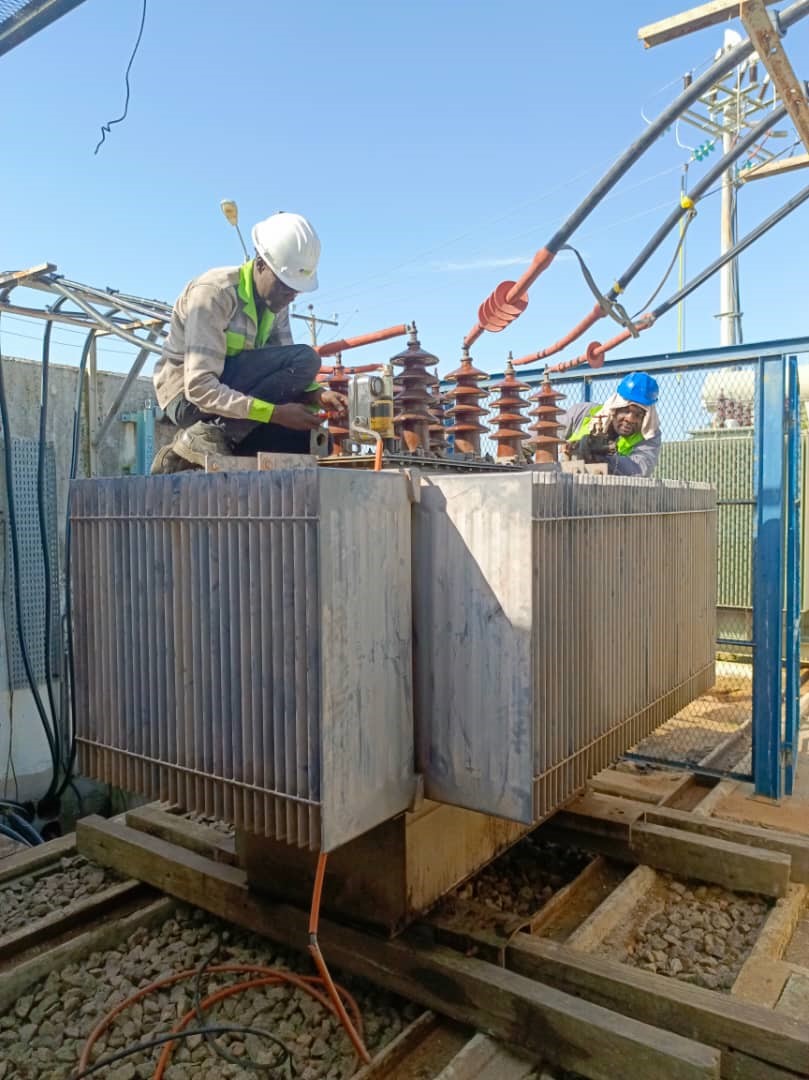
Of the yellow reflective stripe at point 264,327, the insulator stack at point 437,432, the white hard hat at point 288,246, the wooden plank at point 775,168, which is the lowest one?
the insulator stack at point 437,432

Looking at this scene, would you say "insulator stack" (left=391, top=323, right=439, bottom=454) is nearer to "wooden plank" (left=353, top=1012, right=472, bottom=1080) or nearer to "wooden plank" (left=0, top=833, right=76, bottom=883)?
"wooden plank" (left=353, top=1012, right=472, bottom=1080)

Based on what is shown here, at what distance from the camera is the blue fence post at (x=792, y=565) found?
3.74 m

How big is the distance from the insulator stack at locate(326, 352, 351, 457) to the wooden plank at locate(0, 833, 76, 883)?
77.0 inches

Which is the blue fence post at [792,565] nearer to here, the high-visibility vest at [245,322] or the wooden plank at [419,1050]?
the wooden plank at [419,1050]

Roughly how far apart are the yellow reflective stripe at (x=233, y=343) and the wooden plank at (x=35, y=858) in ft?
6.89

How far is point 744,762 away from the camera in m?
4.09

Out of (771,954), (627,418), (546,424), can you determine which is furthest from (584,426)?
(771,954)

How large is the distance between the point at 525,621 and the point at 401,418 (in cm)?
125

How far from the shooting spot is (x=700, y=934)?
256 centimetres

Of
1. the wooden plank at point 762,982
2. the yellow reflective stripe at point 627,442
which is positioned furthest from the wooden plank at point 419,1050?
the yellow reflective stripe at point 627,442

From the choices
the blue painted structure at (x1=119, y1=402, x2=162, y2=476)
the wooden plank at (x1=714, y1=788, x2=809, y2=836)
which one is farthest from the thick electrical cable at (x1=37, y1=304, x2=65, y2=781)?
the wooden plank at (x1=714, y1=788, x2=809, y2=836)

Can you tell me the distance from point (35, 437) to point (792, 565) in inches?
184

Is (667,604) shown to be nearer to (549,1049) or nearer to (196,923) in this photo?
(549,1049)

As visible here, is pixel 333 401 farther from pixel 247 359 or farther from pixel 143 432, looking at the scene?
pixel 143 432
